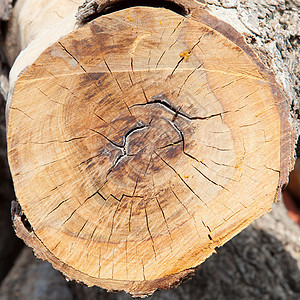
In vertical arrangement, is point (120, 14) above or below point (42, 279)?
above

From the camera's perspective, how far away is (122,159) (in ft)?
4.13

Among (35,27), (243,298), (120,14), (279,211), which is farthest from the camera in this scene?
(279,211)

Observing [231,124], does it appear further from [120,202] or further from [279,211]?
[279,211]

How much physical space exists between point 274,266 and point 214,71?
1.55 m

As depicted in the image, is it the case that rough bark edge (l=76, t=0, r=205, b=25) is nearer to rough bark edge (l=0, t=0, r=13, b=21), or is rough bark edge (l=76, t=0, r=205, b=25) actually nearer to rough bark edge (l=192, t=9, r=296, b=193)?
rough bark edge (l=192, t=9, r=296, b=193)

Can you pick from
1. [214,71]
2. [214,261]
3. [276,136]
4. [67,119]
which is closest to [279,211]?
[214,261]

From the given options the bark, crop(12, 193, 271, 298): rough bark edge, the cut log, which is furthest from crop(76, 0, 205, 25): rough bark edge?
the bark

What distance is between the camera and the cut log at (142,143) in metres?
1.23

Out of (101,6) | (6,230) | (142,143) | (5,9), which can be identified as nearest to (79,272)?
(142,143)

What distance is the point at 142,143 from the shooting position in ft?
4.12

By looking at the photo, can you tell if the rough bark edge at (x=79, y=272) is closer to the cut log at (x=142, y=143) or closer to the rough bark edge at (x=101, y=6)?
the cut log at (x=142, y=143)

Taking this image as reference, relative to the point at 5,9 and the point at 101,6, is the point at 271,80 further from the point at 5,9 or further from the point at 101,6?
the point at 5,9

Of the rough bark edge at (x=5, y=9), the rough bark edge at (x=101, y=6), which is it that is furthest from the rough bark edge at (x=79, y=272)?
the rough bark edge at (x=5, y=9)

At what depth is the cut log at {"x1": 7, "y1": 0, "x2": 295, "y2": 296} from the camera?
123cm
